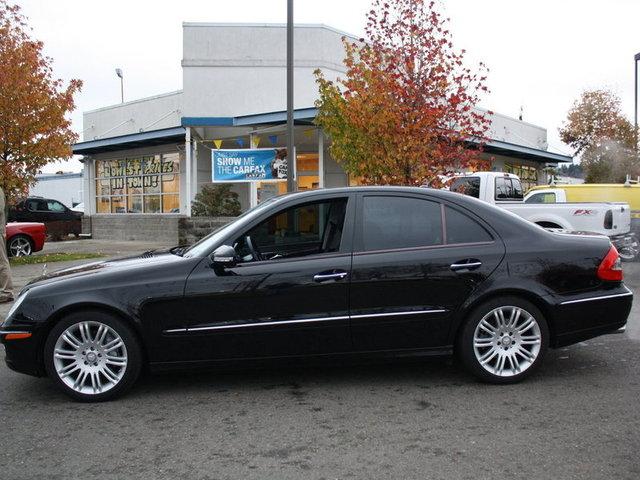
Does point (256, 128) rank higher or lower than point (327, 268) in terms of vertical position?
higher

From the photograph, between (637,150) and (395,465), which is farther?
(637,150)

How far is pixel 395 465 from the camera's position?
338 cm

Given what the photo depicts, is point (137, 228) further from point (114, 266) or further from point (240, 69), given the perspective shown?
point (114, 266)

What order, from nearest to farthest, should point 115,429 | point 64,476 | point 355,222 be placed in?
point 64,476, point 115,429, point 355,222

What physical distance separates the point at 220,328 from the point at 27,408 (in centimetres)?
151

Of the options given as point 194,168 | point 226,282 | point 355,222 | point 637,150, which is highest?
point 637,150

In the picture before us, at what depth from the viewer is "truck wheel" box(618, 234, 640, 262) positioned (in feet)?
41.9

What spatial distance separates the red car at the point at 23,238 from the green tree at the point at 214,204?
4.11m

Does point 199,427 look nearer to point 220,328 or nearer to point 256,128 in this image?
point 220,328

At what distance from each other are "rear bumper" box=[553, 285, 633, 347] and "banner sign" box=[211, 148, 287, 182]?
11579mm

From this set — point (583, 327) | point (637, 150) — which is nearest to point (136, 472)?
point (583, 327)

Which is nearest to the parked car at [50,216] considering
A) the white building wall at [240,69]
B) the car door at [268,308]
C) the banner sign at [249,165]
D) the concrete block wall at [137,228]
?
the concrete block wall at [137,228]

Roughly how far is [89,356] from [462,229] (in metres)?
2.97

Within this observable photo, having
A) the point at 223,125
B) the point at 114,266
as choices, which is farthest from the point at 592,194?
the point at 114,266
